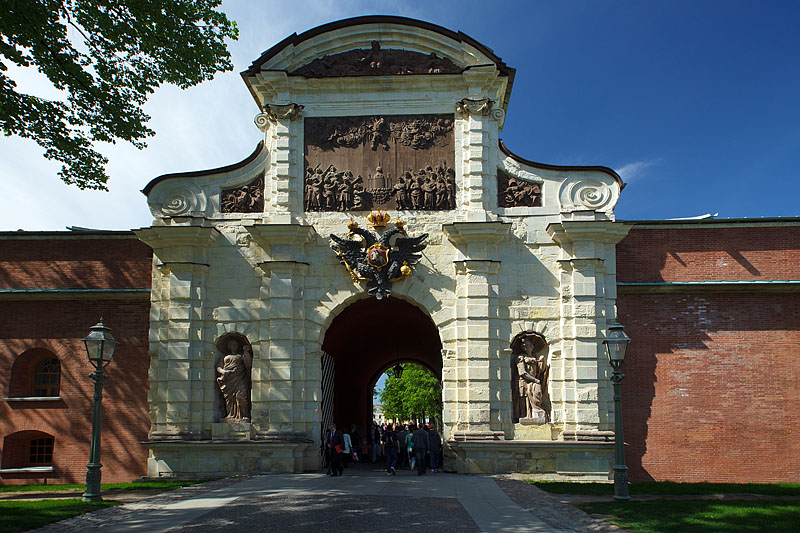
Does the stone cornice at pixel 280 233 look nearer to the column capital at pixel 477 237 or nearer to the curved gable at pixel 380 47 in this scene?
the column capital at pixel 477 237

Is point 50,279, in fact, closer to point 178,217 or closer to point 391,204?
point 178,217

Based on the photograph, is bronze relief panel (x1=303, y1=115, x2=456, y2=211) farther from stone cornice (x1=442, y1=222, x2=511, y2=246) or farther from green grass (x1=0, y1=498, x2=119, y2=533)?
green grass (x1=0, y1=498, x2=119, y2=533)

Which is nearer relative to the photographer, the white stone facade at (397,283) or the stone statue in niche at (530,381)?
the white stone facade at (397,283)

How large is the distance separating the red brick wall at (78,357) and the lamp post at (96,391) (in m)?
4.39

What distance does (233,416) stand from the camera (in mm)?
18641

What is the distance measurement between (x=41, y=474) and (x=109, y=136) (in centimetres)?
950

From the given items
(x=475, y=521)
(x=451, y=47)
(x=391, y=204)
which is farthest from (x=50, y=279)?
(x=475, y=521)

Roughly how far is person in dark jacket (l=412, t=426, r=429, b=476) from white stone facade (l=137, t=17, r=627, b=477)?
57 centimetres

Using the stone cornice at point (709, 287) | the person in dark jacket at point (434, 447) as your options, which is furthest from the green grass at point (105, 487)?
the stone cornice at point (709, 287)

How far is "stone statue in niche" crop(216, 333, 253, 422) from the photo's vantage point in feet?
61.2

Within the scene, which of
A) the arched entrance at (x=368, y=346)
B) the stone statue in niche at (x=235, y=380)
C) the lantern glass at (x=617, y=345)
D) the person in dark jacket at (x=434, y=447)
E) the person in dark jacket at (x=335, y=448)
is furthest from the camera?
the arched entrance at (x=368, y=346)

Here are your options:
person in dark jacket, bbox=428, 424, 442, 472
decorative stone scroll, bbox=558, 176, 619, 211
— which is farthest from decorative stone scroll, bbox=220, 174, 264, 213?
decorative stone scroll, bbox=558, 176, 619, 211

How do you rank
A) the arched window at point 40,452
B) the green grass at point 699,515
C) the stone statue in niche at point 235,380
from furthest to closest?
the arched window at point 40,452, the stone statue in niche at point 235,380, the green grass at point 699,515

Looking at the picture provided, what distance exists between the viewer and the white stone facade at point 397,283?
18078 mm
